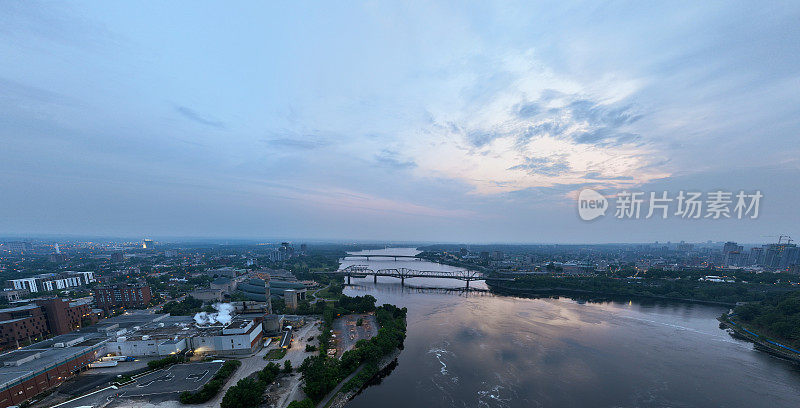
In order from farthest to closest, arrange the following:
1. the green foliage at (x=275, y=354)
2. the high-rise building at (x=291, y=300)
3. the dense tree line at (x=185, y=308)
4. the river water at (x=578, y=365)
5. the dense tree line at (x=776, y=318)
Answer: the high-rise building at (x=291, y=300)
the dense tree line at (x=185, y=308)
the dense tree line at (x=776, y=318)
the green foliage at (x=275, y=354)
the river water at (x=578, y=365)

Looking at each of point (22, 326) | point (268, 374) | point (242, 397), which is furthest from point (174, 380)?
point (22, 326)

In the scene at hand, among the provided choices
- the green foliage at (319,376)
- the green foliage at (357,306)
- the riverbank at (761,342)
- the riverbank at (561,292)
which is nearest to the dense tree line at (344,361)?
the green foliage at (319,376)

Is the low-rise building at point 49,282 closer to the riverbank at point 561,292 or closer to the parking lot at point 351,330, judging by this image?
the parking lot at point 351,330

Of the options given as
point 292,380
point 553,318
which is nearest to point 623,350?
point 553,318

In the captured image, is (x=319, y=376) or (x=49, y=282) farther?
(x=49, y=282)

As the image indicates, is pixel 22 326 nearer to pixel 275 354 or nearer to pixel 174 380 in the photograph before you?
pixel 174 380

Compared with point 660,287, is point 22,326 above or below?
below
